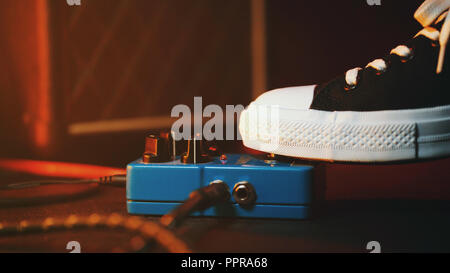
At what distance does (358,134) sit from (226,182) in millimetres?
207

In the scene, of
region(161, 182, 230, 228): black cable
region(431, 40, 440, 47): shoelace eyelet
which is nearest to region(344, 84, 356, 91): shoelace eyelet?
region(431, 40, 440, 47): shoelace eyelet

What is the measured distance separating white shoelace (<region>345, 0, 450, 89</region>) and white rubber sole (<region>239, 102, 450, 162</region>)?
7 centimetres

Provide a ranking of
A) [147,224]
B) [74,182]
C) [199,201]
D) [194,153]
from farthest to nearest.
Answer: [74,182], [194,153], [199,201], [147,224]

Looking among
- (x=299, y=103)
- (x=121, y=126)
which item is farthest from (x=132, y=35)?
(x=299, y=103)

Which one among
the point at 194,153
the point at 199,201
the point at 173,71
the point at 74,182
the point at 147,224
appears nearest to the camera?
the point at 147,224

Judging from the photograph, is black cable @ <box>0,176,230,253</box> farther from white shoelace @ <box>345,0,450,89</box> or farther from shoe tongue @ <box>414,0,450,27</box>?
shoe tongue @ <box>414,0,450,27</box>

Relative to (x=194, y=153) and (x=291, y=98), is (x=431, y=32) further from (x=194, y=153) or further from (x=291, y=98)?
(x=194, y=153)

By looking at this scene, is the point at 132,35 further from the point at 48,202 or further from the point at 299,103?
the point at 299,103

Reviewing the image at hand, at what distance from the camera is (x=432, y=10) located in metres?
0.59

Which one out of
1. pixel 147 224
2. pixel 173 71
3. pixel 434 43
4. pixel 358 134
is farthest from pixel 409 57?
pixel 173 71

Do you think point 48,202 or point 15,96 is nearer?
point 48,202

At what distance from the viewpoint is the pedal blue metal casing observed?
573 mm

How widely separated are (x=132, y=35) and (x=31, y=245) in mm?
1418

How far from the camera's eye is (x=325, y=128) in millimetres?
596
